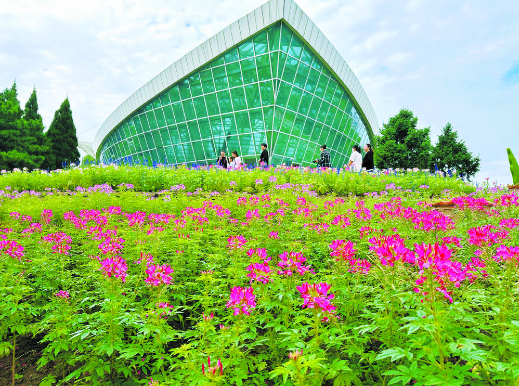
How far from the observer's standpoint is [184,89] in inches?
957

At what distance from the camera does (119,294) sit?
231cm

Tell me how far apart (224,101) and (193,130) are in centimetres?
385

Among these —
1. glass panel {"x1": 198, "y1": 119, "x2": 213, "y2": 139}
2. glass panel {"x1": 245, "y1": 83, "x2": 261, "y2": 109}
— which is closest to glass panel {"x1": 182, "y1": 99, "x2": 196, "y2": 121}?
glass panel {"x1": 198, "y1": 119, "x2": 213, "y2": 139}

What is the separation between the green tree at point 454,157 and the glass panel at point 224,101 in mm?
24273

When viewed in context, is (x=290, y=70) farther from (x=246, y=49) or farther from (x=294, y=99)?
(x=246, y=49)

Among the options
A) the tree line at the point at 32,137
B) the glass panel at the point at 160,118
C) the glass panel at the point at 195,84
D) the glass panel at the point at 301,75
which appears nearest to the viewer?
the glass panel at the point at 301,75

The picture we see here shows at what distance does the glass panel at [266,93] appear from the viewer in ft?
64.5

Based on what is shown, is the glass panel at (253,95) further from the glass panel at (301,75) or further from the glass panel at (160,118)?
the glass panel at (160,118)

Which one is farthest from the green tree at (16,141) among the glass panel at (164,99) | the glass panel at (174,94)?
the glass panel at (174,94)

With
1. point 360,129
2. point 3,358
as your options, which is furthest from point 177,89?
point 3,358

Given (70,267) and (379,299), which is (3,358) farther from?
(379,299)

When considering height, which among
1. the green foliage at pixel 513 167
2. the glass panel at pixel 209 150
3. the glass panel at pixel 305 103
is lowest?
the green foliage at pixel 513 167

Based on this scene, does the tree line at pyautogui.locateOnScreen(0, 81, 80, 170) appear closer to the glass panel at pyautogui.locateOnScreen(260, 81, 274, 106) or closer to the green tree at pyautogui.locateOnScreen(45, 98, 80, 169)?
the green tree at pyautogui.locateOnScreen(45, 98, 80, 169)

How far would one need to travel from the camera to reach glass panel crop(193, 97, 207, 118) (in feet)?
76.3
